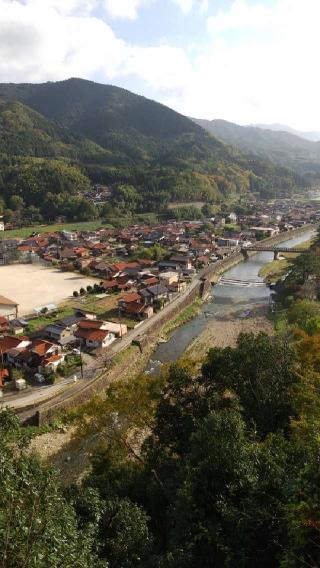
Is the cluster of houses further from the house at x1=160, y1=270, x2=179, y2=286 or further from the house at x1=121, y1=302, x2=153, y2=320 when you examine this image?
the house at x1=160, y1=270, x2=179, y2=286

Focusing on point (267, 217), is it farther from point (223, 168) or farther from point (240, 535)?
point (240, 535)

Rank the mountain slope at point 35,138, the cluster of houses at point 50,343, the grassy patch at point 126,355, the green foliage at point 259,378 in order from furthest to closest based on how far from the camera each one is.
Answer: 1. the mountain slope at point 35,138
2. the grassy patch at point 126,355
3. the cluster of houses at point 50,343
4. the green foliage at point 259,378

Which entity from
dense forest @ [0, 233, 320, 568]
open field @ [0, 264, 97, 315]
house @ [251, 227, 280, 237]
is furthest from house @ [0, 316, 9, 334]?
house @ [251, 227, 280, 237]

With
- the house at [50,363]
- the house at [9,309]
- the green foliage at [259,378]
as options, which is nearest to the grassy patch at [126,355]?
the house at [50,363]

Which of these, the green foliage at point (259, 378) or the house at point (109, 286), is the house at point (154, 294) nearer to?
the house at point (109, 286)

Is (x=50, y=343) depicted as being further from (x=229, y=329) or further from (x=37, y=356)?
(x=229, y=329)

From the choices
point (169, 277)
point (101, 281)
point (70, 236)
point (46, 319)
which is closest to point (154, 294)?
point (169, 277)
